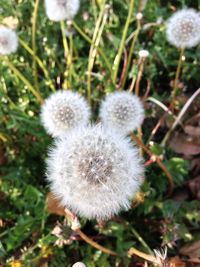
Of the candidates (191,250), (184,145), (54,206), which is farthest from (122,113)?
(191,250)

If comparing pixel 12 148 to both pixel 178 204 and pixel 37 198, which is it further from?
pixel 178 204

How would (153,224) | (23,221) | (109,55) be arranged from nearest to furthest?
(23,221), (153,224), (109,55)

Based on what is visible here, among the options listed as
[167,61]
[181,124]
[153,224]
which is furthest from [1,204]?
[167,61]

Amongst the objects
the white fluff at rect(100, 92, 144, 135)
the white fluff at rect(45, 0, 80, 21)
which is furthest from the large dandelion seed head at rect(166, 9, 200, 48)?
the white fluff at rect(45, 0, 80, 21)

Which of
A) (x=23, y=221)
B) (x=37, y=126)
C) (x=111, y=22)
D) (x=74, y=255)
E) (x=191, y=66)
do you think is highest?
(x=111, y=22)

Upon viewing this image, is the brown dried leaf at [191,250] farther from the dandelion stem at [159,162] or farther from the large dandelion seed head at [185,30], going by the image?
the large dandelion seed head at [185,30]

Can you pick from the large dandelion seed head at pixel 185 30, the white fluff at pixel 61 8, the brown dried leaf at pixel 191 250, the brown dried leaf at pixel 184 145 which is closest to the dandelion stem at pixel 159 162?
the brown dried leaf at pixel 184 145

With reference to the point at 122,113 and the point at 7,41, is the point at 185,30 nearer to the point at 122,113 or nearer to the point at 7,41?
the point at 122,113
